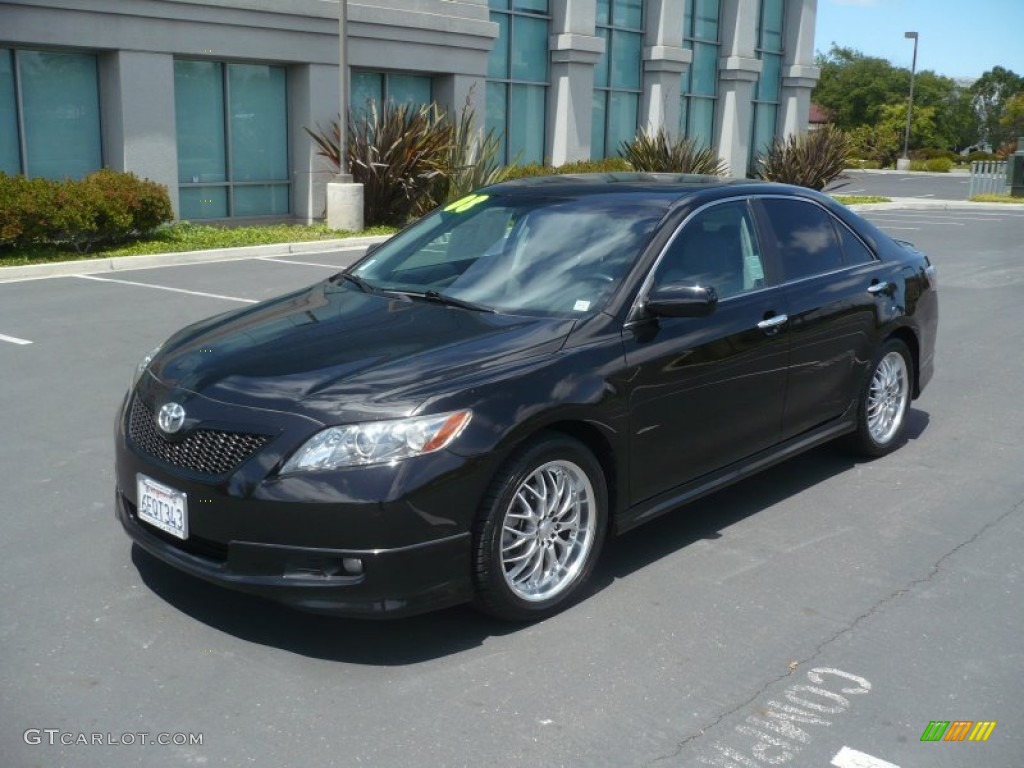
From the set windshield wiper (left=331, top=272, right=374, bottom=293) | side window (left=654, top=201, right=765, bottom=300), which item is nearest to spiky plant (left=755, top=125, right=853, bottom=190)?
side window (left=654, top=201, right=765, bottom=300)

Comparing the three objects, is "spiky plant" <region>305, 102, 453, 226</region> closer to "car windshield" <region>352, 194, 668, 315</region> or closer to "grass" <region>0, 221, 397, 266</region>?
"grass" <region>0, 221, 397, 266</region>

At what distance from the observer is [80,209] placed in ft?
50.3

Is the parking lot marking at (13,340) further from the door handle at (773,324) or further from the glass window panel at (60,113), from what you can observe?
the glass window panel at (60,113)

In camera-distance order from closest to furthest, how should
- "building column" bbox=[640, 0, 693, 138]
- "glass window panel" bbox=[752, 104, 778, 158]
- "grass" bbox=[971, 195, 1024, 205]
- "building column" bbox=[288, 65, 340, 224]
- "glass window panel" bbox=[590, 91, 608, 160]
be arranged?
"building column" bbox=[288, 65, 340, 224], "glass window panel" bbox=[590, 91, 608, 160], "building column" bbox=[640, 0, 693, 138], "grass" bbox=[971, 195, 1024, 205], "glass window panel" bbox=[752, 104, 778, 158]

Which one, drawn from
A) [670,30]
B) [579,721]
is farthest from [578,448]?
[670,30]

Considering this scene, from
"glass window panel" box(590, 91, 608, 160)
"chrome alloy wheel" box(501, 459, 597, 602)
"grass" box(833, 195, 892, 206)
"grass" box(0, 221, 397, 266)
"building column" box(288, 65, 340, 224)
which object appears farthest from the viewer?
"grass" box(833, 195, 892, 206)

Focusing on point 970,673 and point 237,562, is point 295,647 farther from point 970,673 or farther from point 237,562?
point 970,673

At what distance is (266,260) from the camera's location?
16.0 m

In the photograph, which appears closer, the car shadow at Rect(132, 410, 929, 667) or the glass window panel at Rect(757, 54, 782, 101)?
the car shadow at Rect(132, 410, 929, 667)

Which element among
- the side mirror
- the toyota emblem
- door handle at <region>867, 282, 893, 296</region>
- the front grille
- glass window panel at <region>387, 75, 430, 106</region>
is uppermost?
glass window panel at <region>387, 75, 430, 106</region>

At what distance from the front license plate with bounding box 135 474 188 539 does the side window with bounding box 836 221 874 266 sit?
3954 millimetres

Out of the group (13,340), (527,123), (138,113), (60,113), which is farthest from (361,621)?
(527,123)

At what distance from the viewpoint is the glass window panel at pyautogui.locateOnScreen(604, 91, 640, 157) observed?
1150 inches

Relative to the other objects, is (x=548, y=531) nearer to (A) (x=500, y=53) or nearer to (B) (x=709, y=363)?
(B) (x=709, y=363)
